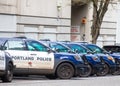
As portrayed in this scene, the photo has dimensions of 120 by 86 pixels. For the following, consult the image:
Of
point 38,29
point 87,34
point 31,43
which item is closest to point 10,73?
point 31,43

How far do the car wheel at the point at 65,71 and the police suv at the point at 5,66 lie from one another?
9.14ft

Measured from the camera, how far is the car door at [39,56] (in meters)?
19.6

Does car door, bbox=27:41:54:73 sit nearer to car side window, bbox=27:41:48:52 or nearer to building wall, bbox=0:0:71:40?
car side window, bbox=27:41:48:52

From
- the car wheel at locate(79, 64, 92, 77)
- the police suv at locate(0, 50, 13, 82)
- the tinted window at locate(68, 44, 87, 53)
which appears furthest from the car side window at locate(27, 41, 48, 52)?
the tinted window at locate(68, 44, 87, 53)

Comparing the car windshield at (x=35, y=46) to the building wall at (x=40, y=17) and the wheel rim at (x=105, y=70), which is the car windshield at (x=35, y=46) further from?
the building wall at (x=40, y=17)

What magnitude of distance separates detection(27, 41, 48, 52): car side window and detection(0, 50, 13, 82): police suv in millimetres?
1631

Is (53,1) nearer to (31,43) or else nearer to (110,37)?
(110,37)

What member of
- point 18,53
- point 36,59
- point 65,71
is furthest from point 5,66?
point 65,71

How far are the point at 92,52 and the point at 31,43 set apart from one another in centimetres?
449

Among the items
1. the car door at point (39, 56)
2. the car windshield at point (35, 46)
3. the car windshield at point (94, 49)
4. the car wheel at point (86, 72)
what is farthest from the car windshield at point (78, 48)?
the car windshield at point (35, 46)

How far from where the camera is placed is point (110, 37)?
4228 centimetres

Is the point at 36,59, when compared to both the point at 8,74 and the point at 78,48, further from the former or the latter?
the point at 78,48

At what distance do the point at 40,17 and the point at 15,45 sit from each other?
623 inches

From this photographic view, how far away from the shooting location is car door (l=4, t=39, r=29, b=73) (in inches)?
752
